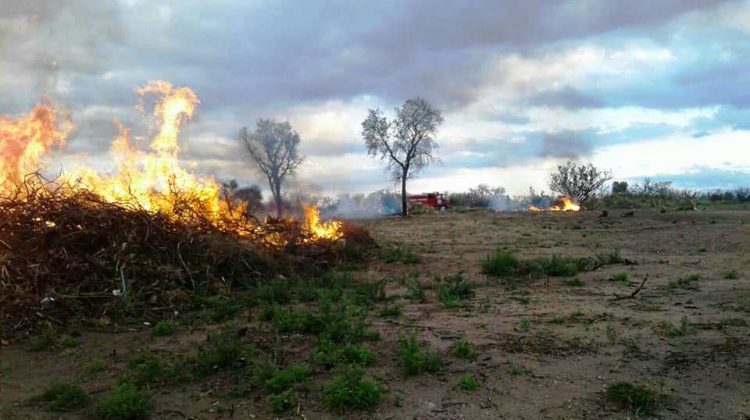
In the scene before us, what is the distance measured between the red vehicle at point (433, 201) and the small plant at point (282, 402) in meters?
41.6

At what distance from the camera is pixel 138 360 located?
6078 millimetres

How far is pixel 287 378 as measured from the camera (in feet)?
17.4

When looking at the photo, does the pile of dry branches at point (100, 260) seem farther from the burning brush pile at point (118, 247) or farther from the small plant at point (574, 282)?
the small plant at point (574, 282)

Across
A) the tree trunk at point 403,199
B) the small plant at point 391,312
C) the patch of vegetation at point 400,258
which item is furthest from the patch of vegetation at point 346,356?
the tree trunk at point 403,199

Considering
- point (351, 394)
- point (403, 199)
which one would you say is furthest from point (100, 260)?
point (403, 199)

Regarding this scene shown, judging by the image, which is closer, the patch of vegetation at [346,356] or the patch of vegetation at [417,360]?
the patch of vegetation at [417,360]

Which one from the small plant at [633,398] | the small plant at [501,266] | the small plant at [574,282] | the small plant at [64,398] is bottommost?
the small plant at [633,398]

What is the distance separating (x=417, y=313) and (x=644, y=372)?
323cm

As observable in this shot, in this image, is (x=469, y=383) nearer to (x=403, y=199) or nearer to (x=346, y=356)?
Result: (x=346, y=356)

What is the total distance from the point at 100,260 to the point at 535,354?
639 centimetres

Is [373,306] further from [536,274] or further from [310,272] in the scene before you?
[536,274]

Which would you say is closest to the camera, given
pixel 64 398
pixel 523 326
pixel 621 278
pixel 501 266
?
pixel 64 398

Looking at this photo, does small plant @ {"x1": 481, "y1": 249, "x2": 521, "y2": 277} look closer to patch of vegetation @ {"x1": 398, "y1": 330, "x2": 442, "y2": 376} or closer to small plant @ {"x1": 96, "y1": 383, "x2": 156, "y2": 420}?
patch of vegetation @ {"x1": 398, "y1": 330, "x2": 442, "y2": 376}

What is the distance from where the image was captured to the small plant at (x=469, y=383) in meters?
5.29
